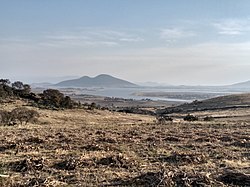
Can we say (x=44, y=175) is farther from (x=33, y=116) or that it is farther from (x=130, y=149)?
(x=33, y=116)

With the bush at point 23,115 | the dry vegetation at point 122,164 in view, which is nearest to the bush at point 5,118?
the bush at point 23,115

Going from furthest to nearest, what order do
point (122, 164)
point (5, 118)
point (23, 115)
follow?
point (23, 115), point (5, 118), point (122, 164)

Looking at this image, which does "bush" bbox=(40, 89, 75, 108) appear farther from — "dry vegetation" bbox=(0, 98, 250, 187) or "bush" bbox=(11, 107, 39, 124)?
"dry vegetation" bbox=(0, 98, 250, 187)

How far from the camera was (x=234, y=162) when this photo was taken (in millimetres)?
14367

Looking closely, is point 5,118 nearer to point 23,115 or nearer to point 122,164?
point 23,115

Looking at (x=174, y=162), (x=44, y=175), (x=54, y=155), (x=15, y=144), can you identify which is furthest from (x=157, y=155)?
(x=15, y=144)

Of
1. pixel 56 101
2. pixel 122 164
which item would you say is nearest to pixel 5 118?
pixel 122 164

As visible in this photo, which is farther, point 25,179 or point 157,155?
point 157,155

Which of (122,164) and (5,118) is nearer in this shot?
(122,164)

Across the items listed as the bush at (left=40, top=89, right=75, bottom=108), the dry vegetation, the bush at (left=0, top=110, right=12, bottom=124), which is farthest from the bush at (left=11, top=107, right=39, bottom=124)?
the bush at (left=40, top=89, right=75, bottom=108)

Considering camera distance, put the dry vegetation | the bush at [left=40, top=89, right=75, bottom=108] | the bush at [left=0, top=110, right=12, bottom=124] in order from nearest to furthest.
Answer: the dry vegetation < the bush at [left=0, top=110, right=12, bottom=124] < the bush at [left=40, top=89, right=75, bottom=108]

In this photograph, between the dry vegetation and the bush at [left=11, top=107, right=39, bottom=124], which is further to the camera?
the bush at [left=11, top=107, right=39, bottom=124]

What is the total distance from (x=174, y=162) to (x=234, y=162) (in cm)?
221

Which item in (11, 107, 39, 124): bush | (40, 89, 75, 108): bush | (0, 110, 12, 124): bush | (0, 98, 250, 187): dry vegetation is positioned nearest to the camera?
(0, 98, 250, 187): dry vegetation
